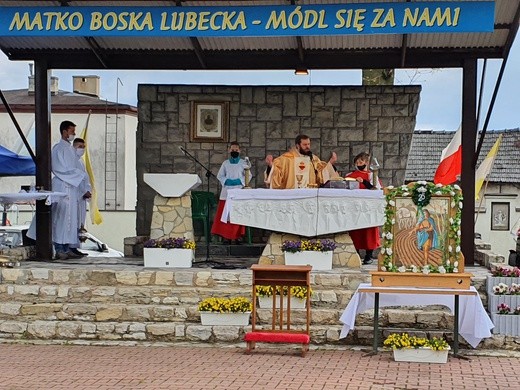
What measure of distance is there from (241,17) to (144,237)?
5.30 metres

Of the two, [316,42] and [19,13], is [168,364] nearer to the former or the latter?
[19,13]

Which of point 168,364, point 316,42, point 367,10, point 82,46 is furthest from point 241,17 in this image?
point 168,364

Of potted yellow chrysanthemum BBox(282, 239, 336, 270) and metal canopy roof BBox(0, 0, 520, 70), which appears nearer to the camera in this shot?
potted yellow chrysanthemum BBox(282, 239, 336, 270)

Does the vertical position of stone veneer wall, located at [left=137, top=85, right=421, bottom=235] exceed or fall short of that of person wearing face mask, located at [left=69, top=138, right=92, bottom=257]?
it exceeds it

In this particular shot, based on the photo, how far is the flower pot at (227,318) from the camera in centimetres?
1209

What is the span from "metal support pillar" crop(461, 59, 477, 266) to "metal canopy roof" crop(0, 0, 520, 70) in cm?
31

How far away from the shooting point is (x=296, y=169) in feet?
51.0

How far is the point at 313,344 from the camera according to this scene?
1191 centimetres

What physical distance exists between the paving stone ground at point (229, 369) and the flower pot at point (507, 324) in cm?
33

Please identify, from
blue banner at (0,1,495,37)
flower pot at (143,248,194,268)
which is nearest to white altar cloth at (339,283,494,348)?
flower pot at (143,248,194,268)

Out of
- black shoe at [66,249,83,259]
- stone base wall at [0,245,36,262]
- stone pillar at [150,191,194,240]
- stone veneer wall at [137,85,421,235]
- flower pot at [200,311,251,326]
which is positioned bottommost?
flower pot at [200,311,251,326]

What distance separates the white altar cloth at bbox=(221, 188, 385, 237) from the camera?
1435 cm

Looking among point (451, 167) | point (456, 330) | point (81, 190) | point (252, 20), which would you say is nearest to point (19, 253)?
point (81, 190)

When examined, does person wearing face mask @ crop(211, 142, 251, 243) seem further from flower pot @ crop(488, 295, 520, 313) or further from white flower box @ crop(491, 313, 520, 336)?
white flower box @ crop(491, 313, 520, 336)
